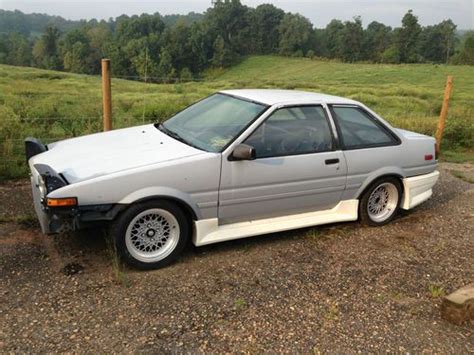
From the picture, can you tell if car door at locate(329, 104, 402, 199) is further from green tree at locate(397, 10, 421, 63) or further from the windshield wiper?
green tree at locate(397, 10, 421, 63)

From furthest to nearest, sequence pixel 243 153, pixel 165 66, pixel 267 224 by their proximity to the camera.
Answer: pixel 165 66 → pixel 267 224 → pixel 243 153

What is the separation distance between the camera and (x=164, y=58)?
80875mm

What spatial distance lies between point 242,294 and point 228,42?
10653 cm

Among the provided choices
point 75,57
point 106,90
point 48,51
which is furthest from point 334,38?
point 106,90

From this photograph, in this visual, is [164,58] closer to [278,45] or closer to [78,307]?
[278,45]

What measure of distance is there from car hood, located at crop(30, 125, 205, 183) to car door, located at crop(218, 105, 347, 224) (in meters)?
0.50

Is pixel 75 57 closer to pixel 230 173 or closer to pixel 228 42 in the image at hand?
pixel 228 42

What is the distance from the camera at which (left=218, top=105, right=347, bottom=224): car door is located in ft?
13.7

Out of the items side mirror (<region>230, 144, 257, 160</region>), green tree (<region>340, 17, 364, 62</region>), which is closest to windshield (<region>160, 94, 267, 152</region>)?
side mirror (<region>230, 144, 257, 160</region>)

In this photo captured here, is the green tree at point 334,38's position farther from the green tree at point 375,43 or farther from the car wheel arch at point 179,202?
the car wheel arch at point 179,202

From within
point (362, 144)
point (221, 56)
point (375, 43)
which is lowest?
point (221, 56)

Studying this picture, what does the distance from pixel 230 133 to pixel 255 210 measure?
2.49 feet

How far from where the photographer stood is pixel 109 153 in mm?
4141

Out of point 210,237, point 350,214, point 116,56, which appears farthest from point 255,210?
point 116,56
